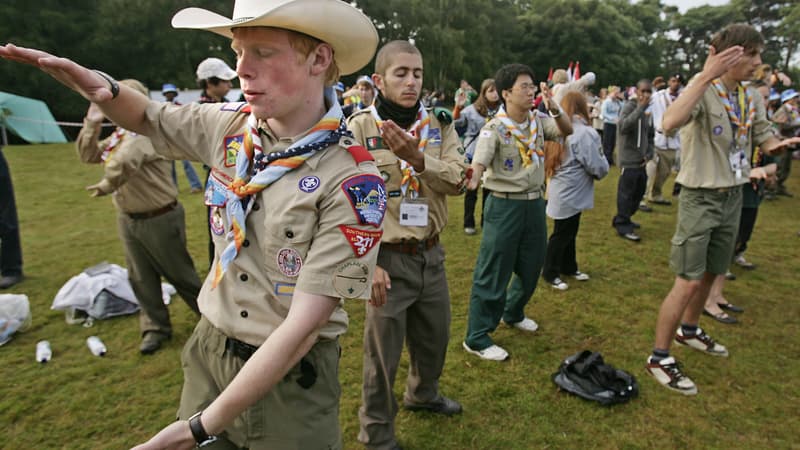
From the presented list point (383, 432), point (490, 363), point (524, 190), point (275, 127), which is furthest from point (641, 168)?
point (275, 127)

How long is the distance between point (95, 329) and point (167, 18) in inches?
1147

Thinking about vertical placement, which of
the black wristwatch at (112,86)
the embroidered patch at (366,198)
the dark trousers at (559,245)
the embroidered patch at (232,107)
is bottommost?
the dark trousers at (559,245)

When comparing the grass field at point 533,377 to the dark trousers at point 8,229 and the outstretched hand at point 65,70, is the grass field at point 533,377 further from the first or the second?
the outstretched hand at point 65,70

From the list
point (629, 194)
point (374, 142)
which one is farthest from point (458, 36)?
point (374, 142)

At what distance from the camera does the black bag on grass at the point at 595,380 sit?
142 inches

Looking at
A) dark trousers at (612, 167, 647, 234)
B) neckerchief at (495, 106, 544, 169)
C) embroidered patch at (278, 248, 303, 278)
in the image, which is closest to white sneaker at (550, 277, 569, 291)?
neckerchief at (495, 106, 544, 169)

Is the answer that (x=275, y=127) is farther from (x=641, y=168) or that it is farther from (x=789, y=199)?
(x=789, y=199)

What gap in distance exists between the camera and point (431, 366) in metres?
3.28

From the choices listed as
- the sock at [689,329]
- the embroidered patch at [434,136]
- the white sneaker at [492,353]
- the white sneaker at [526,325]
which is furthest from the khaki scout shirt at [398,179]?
the sock at [689,329]

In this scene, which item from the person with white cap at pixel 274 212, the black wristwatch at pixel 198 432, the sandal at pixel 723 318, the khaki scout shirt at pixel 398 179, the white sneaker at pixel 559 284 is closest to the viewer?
the black wristwatch at pixel 198 432

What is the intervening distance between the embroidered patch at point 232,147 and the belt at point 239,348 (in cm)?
62

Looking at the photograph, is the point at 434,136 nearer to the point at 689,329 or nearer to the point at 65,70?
the point at 65,70

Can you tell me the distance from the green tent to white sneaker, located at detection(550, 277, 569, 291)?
696 cm

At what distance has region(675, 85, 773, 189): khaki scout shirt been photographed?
3.63 meters
